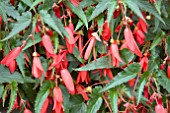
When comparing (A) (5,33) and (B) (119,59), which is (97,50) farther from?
(A) (5,33)

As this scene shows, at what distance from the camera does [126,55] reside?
40.1 inches

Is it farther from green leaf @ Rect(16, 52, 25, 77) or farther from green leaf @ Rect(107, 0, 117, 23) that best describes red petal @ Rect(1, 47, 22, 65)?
green leaf @ Rect(107, 0, 117, 23)

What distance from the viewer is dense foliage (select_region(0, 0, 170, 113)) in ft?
3.13

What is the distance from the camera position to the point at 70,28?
1.00 meters

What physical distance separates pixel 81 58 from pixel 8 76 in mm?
230

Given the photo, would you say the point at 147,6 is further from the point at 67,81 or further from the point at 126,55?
the point at 67,81

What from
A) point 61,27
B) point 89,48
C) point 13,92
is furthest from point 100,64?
point 13,92

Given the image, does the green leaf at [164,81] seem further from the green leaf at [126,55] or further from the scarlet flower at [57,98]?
the scarlet flower at [57,98]

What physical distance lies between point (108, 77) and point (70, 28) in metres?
0.20

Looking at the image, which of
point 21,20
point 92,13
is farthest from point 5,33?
point 92,13

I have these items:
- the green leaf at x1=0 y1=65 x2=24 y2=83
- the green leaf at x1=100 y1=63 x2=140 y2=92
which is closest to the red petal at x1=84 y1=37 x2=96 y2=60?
the green leaf at x1=100 y1=63 x2=140 y2=92

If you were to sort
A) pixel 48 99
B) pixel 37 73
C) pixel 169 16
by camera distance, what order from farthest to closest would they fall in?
pixel 169 16
pixel 48 99
pixel 37 73

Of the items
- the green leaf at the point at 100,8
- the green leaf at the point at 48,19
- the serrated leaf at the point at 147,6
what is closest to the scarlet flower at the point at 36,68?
the green leaf at the point at 48,19

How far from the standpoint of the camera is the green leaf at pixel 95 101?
102 centimetres
